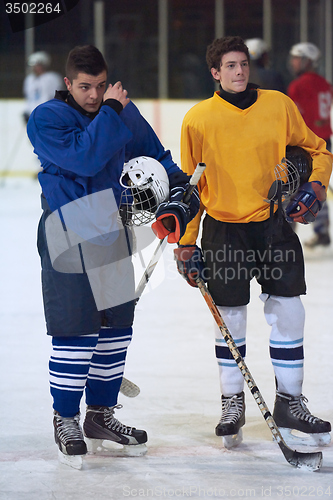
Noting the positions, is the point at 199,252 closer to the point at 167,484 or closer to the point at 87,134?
the point at 87,134

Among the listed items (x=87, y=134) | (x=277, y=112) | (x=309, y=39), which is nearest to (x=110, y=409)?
(x=87, y=134)

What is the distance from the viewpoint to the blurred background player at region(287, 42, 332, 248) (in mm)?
5004

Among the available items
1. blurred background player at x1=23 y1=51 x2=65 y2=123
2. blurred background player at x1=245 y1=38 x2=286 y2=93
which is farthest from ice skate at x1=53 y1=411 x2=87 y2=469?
blurred background player at x1=23 y1=51 x2=65 y2=123

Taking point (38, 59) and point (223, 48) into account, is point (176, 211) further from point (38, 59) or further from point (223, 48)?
point (38, 59)

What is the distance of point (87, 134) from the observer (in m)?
1.87

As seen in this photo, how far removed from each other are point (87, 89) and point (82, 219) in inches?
13.8

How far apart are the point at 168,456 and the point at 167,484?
187 mm

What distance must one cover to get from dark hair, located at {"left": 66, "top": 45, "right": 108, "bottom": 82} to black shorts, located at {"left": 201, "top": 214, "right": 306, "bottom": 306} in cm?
58

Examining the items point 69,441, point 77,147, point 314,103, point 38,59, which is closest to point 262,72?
point 314,103

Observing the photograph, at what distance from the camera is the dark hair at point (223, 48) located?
6.78 ft

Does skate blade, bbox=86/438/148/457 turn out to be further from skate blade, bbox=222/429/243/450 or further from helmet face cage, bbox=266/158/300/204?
helmet face cage, bbox=266/158/300/204

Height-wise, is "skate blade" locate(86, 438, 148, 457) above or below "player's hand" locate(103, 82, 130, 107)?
below

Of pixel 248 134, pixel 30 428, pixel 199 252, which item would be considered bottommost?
pixel 30 428

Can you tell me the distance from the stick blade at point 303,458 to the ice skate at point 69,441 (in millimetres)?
555
